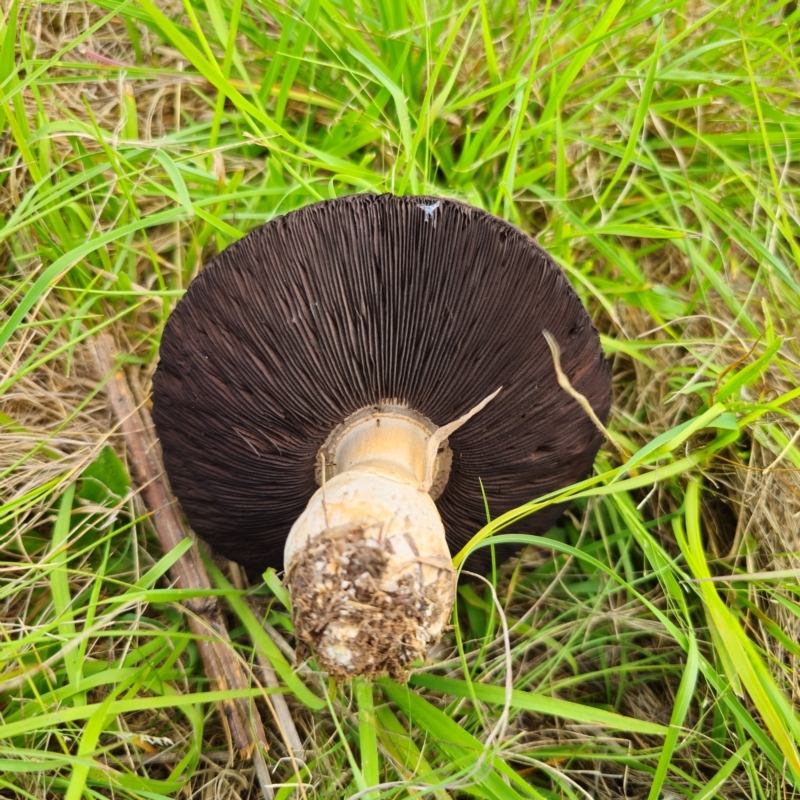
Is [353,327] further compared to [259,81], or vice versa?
[259,81]

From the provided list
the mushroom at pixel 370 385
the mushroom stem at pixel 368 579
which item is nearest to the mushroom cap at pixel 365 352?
the mushroom at pixel 370 385

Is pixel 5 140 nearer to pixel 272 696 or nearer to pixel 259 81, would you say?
pixel 259 81

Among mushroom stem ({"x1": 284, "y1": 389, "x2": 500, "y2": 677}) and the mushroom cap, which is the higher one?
the mushroom cap

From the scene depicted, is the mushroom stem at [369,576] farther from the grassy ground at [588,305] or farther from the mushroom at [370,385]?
the grassy ground at [588,305]

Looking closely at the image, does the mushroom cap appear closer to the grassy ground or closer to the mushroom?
the mushroom

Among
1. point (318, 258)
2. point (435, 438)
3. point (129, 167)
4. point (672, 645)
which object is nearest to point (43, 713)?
point (435, 438)

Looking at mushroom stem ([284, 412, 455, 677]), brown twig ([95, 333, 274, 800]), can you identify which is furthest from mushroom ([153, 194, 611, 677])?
brown twig ([95, 333, 274, 800])
